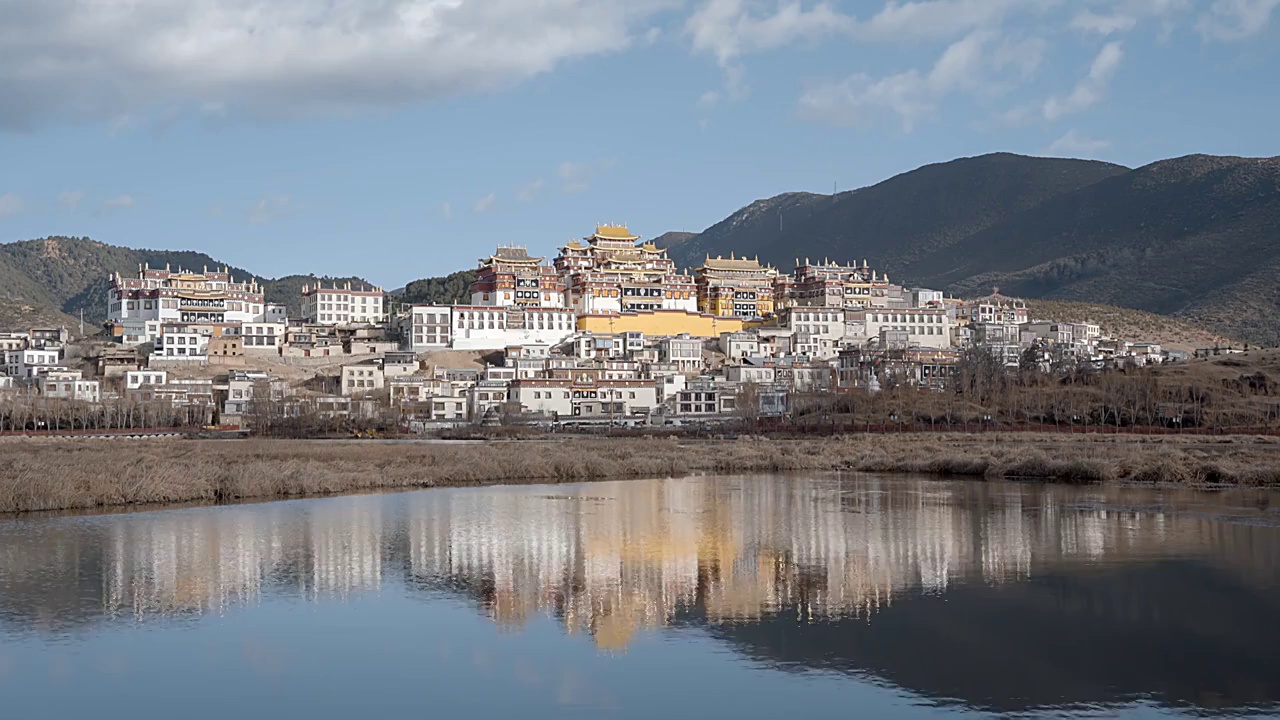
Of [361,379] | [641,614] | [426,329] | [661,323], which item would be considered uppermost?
[661,323]

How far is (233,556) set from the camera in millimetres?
20844

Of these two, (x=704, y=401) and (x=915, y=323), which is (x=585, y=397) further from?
(x=915, y=323)

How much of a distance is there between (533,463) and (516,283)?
167 ft

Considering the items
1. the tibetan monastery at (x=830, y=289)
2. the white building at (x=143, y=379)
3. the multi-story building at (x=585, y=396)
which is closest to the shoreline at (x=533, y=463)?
the multi-story building at (x=585, y=396)

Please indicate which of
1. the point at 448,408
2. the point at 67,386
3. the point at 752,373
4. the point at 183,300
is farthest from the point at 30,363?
the point at 752,373

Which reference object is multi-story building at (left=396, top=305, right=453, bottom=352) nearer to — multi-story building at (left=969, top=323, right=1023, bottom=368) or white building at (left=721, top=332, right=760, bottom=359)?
white building at (left=721, top=332, right=760, bottom=359)

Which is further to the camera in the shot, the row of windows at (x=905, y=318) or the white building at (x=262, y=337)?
the row of windows at (x=905, y=318)

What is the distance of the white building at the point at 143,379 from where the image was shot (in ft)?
237

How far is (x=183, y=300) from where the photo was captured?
284 feet

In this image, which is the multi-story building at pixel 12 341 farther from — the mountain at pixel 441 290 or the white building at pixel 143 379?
the mountain at pixel 441 290

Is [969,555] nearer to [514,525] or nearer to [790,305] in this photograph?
[514,525]

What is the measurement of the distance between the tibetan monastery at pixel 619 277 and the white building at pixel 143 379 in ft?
91.1

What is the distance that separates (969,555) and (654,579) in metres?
5.71

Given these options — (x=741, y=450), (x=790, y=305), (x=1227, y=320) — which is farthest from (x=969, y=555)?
(x=1227, y=320)
